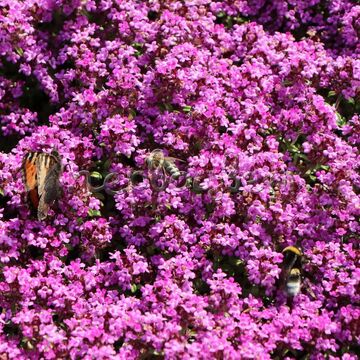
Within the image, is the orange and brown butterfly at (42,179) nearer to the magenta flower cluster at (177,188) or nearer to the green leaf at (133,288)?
the magenta flower cluster at (177,188)

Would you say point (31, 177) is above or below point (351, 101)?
below

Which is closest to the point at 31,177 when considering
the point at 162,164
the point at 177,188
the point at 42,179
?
the point at 42,179

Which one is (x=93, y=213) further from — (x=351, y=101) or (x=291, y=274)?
(x=351, y=101)

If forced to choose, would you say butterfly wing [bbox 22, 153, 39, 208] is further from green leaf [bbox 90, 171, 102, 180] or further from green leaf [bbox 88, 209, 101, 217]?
green leaf [bbox 90, 171, 102, 180]

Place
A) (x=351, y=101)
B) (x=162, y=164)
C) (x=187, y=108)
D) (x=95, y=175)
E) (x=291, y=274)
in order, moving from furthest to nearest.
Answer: (x=351, y=101) → (x=187, y=108) → (x=95, y=175) → (x=162, y=164) → (x=291, y=274)

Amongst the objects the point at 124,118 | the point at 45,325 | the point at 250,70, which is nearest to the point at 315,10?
the point at 250,70

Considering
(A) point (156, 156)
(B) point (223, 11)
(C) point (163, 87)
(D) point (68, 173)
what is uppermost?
(B) point (223, 11)

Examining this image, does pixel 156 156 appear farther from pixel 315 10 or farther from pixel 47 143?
pixel 315 10

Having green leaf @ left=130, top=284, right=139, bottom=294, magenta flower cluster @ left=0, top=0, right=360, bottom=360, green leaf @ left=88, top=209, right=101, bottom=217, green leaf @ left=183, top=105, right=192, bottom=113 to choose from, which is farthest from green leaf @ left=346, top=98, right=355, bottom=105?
green leaf @ left=130, top=284, right=139, bottom=294
